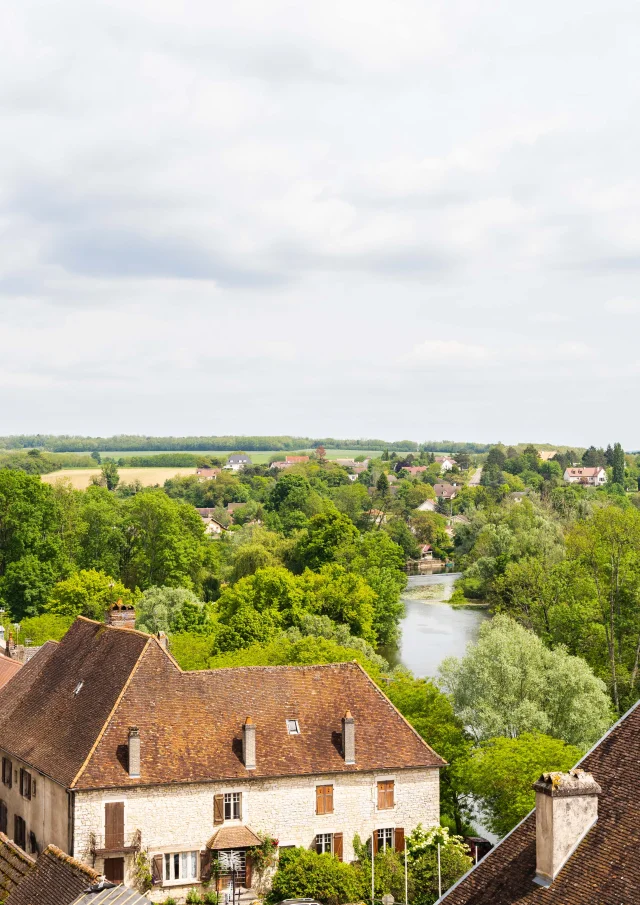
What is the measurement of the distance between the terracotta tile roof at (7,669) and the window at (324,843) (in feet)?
57.2

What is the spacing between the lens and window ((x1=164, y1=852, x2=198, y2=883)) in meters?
32.6

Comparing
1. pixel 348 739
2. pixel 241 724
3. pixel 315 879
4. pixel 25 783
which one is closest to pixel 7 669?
pixel 25 783

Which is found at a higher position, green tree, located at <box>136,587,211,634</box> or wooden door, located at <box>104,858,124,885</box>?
green tree, located at <box>136,587,211,634</box>

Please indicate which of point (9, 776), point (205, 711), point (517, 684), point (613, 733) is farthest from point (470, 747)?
point (613, 733)

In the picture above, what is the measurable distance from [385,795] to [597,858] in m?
21.3

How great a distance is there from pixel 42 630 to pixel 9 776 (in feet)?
96.7

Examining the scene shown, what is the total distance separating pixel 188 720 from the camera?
3484cm

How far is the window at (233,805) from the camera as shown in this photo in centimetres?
3362

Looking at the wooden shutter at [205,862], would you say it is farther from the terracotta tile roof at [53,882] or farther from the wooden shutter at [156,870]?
the terracotta tile roof at [53,882]

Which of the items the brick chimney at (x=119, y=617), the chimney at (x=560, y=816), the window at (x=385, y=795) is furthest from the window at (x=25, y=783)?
the chimney at (x=560, y=816)

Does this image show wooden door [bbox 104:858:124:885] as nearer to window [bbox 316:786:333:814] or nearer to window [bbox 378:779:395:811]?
window [bbox 316:786:333:814]

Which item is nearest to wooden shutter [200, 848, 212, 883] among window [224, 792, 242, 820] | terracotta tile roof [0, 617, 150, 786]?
window [224, 792, 242, 820]

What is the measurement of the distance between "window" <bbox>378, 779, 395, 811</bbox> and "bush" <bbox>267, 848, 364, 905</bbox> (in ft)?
7.88

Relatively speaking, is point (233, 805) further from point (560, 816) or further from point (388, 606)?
point (388, 606)
